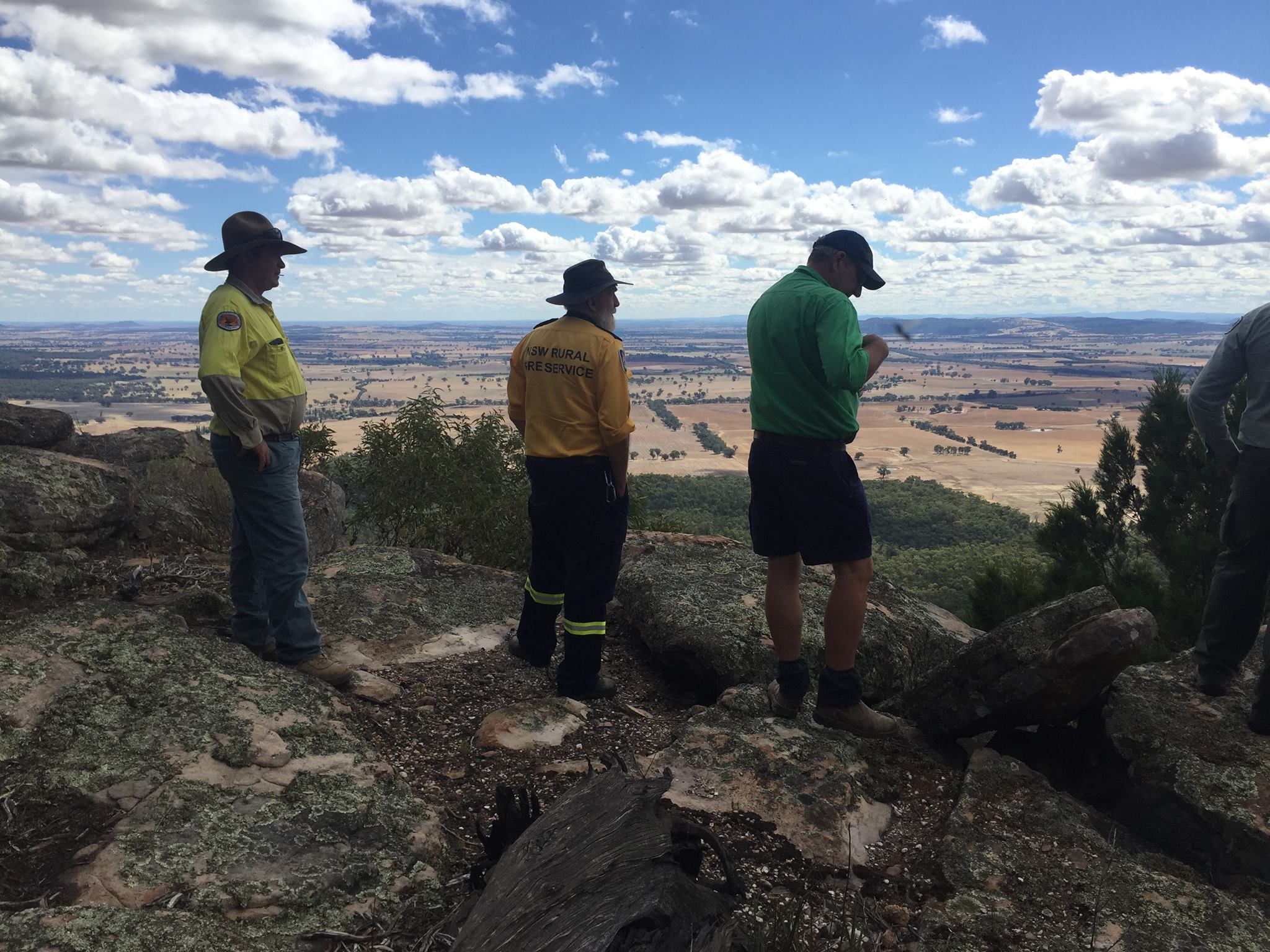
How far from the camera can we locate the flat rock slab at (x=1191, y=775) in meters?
3.37

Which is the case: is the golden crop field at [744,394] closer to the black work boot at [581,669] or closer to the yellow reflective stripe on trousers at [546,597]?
the yellow reflective stripe on trousers at [546,597]

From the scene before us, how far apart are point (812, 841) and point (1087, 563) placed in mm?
9919

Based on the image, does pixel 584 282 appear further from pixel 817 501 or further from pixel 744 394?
pixel 744 394

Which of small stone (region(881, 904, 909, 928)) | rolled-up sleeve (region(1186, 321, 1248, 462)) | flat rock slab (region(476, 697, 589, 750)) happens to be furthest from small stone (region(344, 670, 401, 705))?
rolled-up sleeve (region(1186, 321, 1248, 462))

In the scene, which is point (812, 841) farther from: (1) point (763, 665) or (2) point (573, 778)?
(1) point (763, 665)

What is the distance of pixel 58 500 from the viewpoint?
5.61 metres

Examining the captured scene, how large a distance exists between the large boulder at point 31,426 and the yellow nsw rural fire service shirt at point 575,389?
4468 mm

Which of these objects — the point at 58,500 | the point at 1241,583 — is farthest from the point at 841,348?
Result: the point at 58,500

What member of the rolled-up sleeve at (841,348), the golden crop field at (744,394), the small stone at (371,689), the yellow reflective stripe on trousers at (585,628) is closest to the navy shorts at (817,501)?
the rolled-up sleeve at (841,348)

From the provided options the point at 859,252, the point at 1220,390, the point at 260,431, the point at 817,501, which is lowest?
the point at 817,501

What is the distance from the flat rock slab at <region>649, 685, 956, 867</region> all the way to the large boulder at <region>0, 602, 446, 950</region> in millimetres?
1196

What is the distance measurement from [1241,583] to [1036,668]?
1.41 m

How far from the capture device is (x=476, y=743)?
159 inches

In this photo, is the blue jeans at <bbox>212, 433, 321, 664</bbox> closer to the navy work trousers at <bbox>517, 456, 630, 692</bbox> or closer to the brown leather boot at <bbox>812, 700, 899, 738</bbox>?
the navy work trousers at <bbox>517, 456, 630, 692</bbox>
